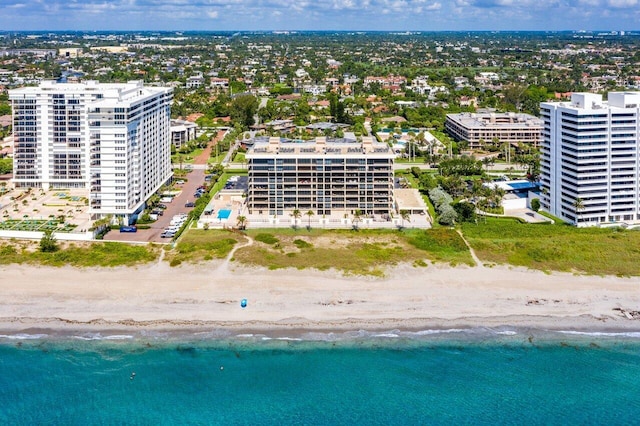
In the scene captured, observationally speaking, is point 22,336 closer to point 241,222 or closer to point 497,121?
point 241,222

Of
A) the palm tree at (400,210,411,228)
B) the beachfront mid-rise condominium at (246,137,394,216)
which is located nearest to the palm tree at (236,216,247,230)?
the beachfront mid-rise condominium at (246,137,394,216)

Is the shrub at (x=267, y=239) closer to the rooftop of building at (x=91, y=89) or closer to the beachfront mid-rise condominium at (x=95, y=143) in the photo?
the beachfront mid-rise condominium at (x=95, y=143)

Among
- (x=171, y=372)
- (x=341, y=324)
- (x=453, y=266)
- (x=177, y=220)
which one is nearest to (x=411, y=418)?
(x=341, y=324)

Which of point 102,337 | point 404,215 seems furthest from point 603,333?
point 102,337

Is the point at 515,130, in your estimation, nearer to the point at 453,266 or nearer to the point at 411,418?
the point at 453,266

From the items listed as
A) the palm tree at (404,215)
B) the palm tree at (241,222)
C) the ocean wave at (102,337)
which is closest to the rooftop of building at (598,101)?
the palm tree at (404,215)
